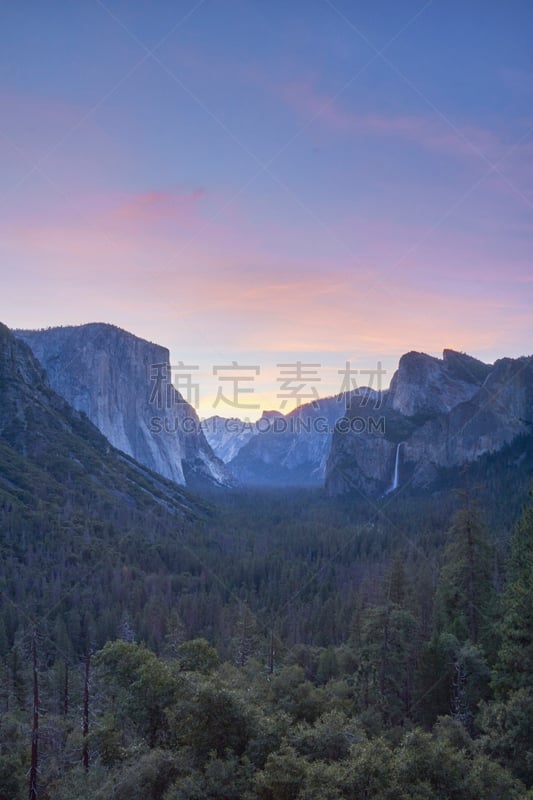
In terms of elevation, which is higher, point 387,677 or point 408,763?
point 408,763

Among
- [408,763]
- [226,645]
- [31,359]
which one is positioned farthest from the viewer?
[31,359]

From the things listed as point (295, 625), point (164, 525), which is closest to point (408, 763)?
point (295, 625)

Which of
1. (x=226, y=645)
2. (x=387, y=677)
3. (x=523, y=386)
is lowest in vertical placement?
(x=226, y=645)

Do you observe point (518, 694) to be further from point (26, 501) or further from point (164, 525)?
point (164, 525)

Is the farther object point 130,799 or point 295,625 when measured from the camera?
point 295,625

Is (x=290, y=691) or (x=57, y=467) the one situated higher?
(x=57, y=467)

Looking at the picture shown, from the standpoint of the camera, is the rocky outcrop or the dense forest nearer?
the dense forest

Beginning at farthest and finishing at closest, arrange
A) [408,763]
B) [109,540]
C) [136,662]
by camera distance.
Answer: [109,540], [136,662], [408,763]

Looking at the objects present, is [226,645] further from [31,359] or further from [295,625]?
[31,359]

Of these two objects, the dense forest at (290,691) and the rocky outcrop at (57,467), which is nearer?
the dense forest at (290,691)

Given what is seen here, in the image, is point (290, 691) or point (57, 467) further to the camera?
point (57, 467)
